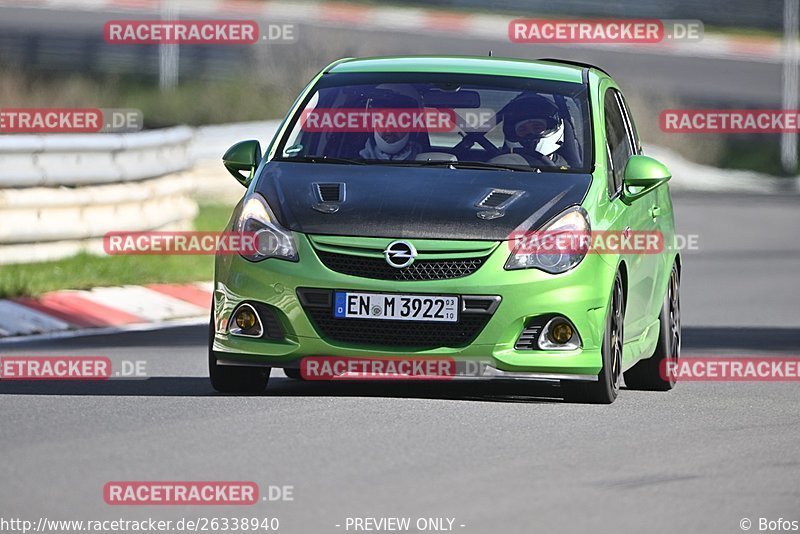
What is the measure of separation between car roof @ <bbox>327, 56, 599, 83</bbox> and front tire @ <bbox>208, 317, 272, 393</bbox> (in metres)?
1.83

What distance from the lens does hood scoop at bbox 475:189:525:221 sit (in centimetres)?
944

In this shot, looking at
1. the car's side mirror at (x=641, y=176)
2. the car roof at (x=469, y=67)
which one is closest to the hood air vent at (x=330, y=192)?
the car roof at (x=469, y=67)

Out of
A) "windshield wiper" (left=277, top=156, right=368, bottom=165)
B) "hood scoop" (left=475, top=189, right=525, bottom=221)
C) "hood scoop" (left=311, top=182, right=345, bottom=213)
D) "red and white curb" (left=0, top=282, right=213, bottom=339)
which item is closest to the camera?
"hood scoop" (left=475, top=189, right=525, bottom=221)

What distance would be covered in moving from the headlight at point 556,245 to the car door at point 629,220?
0.44 m

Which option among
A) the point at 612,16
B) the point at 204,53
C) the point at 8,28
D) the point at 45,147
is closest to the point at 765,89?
the point at 612,16

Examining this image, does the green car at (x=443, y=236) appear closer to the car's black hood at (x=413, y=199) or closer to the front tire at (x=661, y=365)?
the car's black hood at (x=413, y=199)

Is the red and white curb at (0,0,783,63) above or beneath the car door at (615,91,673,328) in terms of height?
beneath

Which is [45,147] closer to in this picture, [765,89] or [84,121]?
[84,121]

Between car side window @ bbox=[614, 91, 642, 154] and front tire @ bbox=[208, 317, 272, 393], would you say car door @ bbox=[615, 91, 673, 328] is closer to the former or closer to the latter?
car side window @ bbox=[614, 91, 642, 154]

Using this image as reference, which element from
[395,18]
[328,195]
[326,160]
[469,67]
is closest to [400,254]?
[328,195]

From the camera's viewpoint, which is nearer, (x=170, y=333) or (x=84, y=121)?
(x=170, y=333)

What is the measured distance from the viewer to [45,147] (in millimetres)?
15828

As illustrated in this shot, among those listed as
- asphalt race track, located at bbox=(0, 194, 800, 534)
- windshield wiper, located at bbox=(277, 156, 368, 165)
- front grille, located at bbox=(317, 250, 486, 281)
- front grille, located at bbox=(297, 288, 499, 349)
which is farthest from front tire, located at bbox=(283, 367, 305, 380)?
front grille, located at bbox=(317, 250, 486, 281)

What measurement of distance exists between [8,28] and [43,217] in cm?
3131
